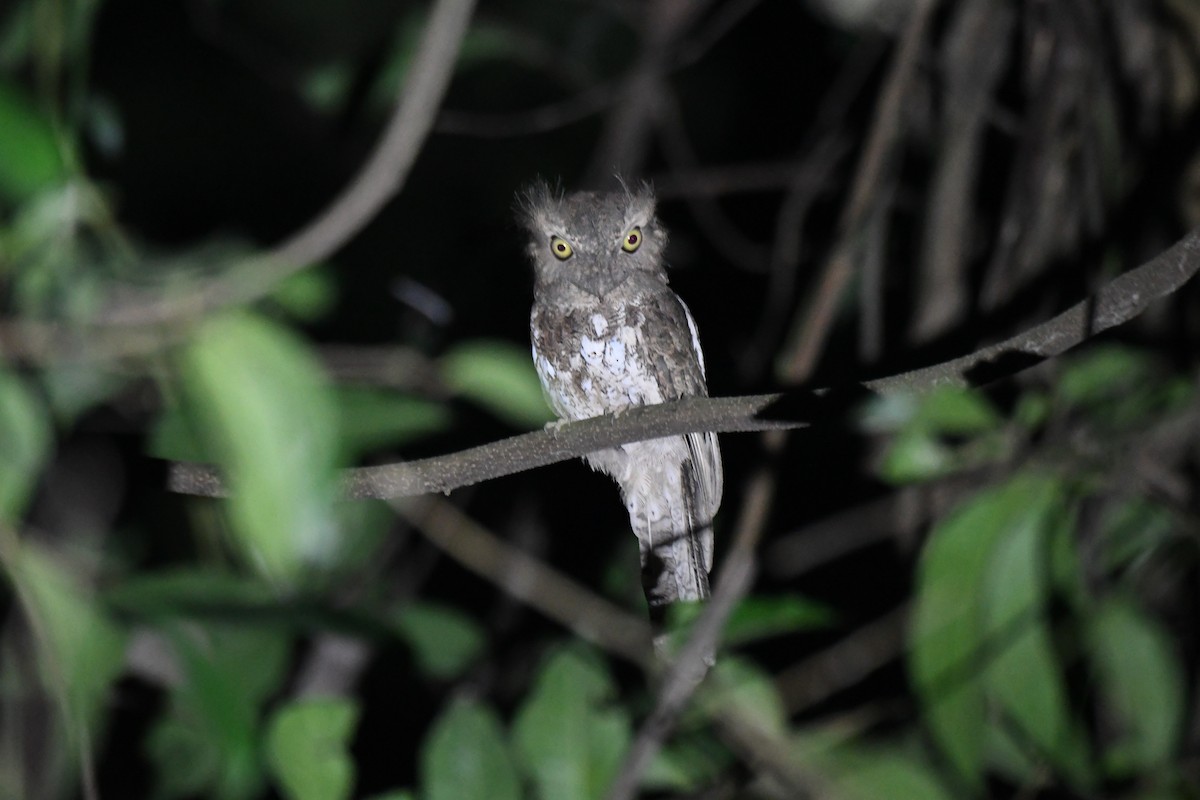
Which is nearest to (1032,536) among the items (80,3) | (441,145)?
(80,3)

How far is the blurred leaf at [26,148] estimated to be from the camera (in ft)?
3.70

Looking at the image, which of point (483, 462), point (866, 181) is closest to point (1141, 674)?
point (866, 181)

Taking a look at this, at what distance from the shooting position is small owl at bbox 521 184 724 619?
2457 mm

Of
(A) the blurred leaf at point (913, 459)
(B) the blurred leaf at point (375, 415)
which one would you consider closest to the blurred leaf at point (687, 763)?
(A) the blurred leaf at point (913, 459)

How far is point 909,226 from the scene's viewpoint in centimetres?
393

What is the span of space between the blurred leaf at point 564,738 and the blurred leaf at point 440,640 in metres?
1.17

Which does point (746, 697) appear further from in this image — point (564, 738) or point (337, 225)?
point (337, 225)

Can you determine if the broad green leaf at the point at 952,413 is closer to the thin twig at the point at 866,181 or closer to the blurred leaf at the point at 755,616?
the thin twig at the point at 866,181

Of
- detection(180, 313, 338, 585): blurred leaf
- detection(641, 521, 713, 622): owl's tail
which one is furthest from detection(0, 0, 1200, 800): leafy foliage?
detection(641, 521, 713, 622): owl's tail

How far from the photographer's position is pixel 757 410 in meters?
1.62

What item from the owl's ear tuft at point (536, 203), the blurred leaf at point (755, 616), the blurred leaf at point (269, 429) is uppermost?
the owl's ear tuft at point (536, 203)

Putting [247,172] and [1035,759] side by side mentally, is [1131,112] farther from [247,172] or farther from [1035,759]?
[247,172]

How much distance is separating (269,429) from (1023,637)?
1.84 metres

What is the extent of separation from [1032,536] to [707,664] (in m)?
0.76
